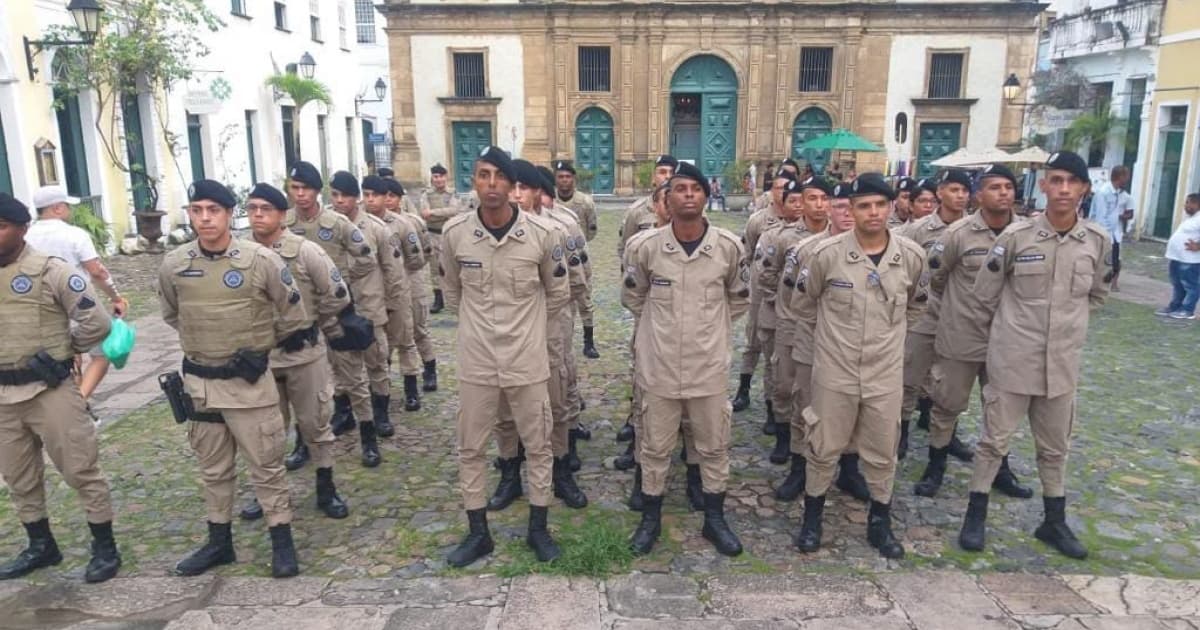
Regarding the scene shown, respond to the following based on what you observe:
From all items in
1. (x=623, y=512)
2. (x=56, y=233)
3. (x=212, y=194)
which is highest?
(x=212, y=194)

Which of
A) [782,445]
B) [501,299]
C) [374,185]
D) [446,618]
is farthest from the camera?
[374,185]

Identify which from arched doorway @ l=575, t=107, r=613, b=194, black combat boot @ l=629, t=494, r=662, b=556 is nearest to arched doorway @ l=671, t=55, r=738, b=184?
arched doorway @ l=575, t=107, r=613, b=194

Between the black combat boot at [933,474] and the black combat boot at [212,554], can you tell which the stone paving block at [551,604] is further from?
the black combat boot at [933,474]

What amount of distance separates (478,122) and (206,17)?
12448 mm

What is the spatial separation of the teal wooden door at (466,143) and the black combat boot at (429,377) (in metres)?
20.4

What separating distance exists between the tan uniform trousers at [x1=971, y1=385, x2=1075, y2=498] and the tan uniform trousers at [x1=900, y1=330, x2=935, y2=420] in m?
1.04

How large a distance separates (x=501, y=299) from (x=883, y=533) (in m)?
2.45

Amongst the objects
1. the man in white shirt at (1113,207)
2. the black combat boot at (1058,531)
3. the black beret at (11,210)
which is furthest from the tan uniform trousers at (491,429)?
the man in white shirt at (1113,207)

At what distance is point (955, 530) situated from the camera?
4.78 m

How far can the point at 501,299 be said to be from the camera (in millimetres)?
4359

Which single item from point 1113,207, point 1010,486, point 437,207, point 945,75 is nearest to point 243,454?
point 1010,486

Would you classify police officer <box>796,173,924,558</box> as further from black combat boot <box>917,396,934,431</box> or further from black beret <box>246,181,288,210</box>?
black beret <box>246,181,288,210</box>

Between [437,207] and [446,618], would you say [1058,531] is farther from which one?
[437,207]

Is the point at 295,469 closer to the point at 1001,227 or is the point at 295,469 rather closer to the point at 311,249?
the point at 311,249
